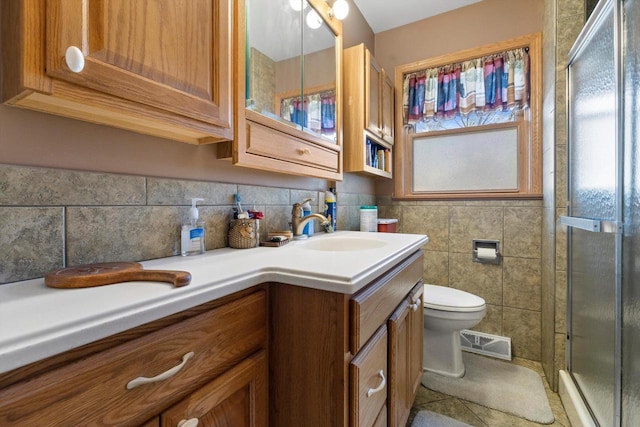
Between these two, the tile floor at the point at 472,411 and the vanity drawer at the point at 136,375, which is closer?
the vanity drawer at the point at 136,375

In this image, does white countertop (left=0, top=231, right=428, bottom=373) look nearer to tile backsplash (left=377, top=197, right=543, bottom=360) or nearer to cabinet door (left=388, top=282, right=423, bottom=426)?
cabinet door (left=388, top=282, right=423, bottom=426)

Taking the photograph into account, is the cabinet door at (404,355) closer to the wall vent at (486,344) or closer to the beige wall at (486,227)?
the wall vent at (486,344)

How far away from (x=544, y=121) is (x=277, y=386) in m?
2.16

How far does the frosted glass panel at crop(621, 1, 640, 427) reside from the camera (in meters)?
0.89

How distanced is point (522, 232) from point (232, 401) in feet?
6.89

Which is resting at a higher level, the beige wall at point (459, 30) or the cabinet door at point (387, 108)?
the beige wall at point (459, 30)

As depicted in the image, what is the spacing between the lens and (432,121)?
7.55 feet

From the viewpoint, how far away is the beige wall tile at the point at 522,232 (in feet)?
6.32

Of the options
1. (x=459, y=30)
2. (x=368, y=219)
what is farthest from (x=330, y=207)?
(x=459, y=30)

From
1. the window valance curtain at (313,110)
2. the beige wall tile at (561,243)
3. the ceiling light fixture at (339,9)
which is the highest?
the ceiling light fixture at (339,9)

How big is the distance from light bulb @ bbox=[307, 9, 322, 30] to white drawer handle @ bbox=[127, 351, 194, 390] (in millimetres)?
1574

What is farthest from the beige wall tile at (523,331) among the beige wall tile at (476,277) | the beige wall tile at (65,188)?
the beige wall tile at (65,188)

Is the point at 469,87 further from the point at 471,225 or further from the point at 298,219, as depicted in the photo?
the point at 298,219

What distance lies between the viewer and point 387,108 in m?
2.21
